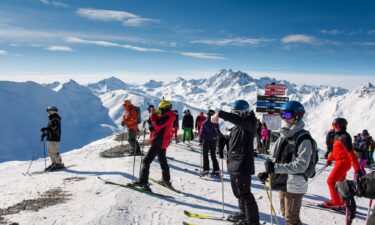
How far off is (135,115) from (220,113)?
9.86 metres

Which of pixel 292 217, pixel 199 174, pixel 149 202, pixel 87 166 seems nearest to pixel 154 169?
pixel 199 174

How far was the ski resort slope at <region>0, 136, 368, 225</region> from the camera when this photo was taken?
26.2ft

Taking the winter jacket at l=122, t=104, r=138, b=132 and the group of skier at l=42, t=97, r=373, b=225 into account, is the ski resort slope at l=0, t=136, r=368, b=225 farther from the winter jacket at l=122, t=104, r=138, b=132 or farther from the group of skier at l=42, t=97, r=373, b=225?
the winter jacket at l=122, t=104, r=138, b=132

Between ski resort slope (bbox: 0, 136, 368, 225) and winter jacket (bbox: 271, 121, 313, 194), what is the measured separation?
2754mm

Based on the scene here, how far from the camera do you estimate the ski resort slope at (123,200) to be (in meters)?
8.00

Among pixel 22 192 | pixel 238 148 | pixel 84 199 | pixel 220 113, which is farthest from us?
pixel 22 192

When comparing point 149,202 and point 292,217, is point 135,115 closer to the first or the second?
point 149,202

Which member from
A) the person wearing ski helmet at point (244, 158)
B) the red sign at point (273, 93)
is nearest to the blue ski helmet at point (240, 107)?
the person wearing ski helmet at point (244, 158)

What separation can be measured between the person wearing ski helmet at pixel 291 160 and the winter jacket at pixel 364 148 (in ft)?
39.9

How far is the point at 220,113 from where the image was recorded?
675 cm

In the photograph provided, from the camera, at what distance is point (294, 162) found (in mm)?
5895

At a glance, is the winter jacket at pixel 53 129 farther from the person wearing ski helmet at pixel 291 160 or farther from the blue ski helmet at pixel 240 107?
the person wearing ski helmet at pixel 291 160

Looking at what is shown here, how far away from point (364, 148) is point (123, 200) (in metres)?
15.6

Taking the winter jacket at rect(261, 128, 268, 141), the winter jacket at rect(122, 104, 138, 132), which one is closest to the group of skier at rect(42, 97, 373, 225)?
the winter jacket at rect(122, 104, 138, 132)
